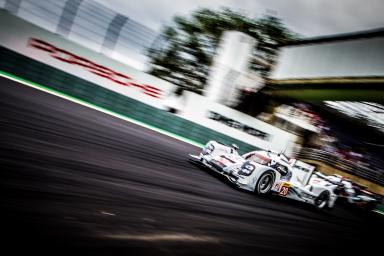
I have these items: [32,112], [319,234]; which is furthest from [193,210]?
[32,112]

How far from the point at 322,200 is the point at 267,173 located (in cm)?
283

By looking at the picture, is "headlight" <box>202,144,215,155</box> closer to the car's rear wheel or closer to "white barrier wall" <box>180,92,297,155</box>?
the car's rear wheel

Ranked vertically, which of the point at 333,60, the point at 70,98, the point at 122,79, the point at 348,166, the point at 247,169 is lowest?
the point at 247,169

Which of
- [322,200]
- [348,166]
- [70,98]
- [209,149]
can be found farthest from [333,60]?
[70,98]

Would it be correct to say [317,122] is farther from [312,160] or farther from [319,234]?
[319,234]

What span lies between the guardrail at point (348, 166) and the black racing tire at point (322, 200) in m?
12.4

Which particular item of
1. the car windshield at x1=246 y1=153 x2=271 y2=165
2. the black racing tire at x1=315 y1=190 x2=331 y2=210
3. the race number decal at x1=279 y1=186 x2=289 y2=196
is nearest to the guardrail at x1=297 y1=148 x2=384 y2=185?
the black racing tire at x1=315 y1=190 x2=331 y2=210

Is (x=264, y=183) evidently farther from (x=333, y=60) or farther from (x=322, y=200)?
(x=333, y=60)

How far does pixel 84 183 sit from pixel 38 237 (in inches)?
59.0

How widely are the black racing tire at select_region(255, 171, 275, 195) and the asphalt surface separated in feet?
1.12

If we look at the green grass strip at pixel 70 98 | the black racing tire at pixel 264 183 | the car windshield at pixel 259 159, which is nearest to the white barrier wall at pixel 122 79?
the green grass strip at pixel 70 98

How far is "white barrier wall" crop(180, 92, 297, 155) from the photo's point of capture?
19.2 meters

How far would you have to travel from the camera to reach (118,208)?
3309 millimetres

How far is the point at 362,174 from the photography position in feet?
70.6
